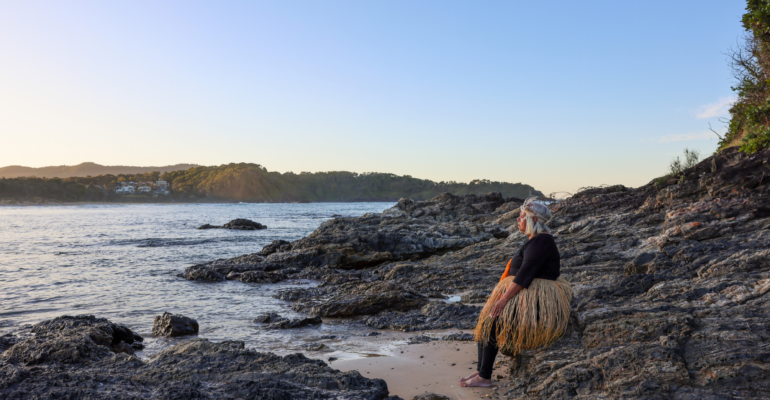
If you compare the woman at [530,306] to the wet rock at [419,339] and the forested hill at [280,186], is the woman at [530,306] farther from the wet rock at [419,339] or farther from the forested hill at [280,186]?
the forested hill at [280,186]

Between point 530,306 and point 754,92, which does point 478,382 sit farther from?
point 754,92

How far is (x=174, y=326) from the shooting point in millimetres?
7824

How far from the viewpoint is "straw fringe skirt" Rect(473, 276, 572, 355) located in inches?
168

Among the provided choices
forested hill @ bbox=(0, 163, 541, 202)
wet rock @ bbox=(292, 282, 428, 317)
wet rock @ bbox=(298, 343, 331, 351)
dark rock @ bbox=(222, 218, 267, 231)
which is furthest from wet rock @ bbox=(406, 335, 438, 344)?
forested hill @ bbox=(0, 163, 541, 202)

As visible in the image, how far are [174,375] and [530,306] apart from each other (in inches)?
134

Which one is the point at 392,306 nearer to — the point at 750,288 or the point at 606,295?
the point at 606,295

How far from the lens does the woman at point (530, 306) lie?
425 cm

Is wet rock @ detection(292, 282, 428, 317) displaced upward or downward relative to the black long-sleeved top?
downward

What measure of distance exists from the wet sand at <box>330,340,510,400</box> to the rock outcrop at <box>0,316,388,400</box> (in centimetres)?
52

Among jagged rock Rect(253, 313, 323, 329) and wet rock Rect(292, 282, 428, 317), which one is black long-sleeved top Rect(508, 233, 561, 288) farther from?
jagged rock Rect(253, 313, 323, 329)

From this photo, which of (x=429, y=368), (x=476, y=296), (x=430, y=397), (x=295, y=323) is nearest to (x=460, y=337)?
(x=429, y=368)

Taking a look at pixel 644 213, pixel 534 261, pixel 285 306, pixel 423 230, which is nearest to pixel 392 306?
pixel 285 306

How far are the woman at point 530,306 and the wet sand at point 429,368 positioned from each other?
7.8 inches

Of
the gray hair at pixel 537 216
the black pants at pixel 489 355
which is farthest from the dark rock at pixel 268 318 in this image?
the gray hair at pixel 537 216
